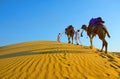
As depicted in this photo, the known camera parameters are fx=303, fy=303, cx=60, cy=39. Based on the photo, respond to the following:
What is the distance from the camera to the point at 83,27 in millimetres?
25172

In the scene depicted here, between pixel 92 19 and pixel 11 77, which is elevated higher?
pixel 92 19

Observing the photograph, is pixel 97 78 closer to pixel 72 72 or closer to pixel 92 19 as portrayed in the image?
pixel 72 72

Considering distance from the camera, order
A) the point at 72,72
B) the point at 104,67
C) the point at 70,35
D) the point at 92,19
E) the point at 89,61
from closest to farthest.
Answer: the point at 72,72 → the point at 104,67 → the point at 89,61 → the point at 92,19 → the point at 70,35

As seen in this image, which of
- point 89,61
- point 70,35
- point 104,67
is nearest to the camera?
point 104,67

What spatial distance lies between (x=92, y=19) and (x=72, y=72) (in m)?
8.49

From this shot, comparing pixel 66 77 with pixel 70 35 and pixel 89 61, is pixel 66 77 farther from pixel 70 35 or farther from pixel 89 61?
pixel 70 35

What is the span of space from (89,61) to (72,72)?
2.45 metres

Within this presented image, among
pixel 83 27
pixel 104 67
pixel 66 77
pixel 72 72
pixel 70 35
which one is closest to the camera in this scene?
pixel 66 77

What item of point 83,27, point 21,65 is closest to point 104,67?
point 21,65

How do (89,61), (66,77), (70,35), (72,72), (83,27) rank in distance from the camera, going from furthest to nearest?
(70,35) → (83,27) → (89,61) → (72,72) → (66,77)

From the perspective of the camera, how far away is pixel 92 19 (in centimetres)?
1886

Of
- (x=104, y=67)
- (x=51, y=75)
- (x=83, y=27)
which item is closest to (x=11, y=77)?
(x=51, y=75)

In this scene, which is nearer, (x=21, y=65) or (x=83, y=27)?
(x=21, y=65)

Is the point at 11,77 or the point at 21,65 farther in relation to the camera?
the point at 21,65
